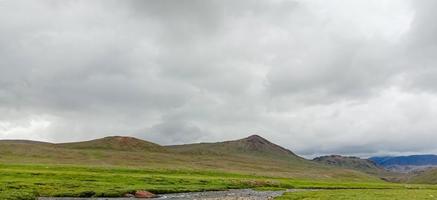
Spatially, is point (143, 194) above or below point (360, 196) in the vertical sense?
below

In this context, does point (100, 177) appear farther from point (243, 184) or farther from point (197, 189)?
point (243, 184)

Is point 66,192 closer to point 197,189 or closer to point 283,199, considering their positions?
point 197,189

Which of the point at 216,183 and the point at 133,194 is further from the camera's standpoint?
the point at 216,183

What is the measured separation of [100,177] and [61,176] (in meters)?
7.51

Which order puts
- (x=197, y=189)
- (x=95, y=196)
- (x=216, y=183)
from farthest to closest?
(x=216, y=183), (x=197, y=189), (x=95, y=196)

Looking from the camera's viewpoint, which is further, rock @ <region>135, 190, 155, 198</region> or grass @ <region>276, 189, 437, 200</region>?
rock @ <region>135, 190, 155, 198</region>

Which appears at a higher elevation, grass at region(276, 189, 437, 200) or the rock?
grass at region(276, 189, 437, 200)

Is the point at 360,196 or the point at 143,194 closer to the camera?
the point at 360,196

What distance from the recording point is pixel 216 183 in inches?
3762

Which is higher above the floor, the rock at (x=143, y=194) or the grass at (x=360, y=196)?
the grass at (x=360, y=196)

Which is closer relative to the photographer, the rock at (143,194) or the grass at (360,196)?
the grass at (360,196)

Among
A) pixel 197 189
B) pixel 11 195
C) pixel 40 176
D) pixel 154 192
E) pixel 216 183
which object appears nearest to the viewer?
pixel 11 195

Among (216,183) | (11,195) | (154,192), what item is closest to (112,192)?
(154,192)

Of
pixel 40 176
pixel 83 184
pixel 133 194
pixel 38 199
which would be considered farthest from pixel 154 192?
pixel 40 176
